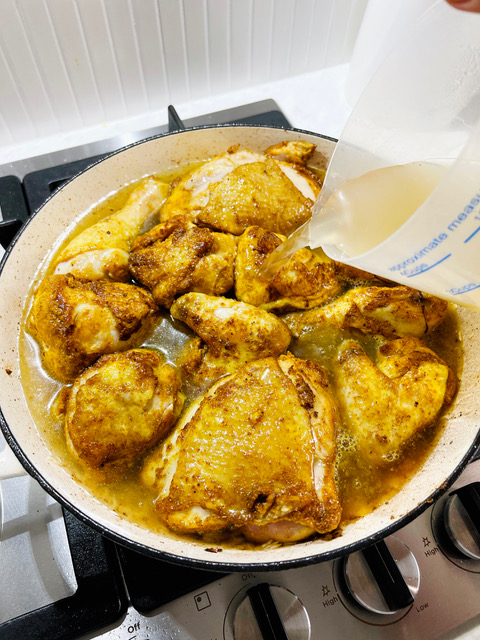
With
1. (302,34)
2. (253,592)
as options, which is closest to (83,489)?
(253,592)

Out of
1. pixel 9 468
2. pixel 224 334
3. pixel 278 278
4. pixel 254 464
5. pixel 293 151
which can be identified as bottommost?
pixel 254 464

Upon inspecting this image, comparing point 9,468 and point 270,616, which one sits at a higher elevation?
point 9,468

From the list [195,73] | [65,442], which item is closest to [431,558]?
[65,442]

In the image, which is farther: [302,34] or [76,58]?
[302,34]

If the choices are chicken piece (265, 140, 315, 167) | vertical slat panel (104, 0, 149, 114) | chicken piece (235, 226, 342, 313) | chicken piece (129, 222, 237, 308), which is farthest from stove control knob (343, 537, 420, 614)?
vertical slat panel (104, 0, 149, 114)

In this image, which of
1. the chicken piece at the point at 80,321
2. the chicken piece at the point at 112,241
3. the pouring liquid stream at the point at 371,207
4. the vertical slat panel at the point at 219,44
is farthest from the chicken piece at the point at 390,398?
the vertical slat panel at the point at 219,44

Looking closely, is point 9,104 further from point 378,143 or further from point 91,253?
point 378,143

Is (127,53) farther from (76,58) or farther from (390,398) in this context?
(390,398)
